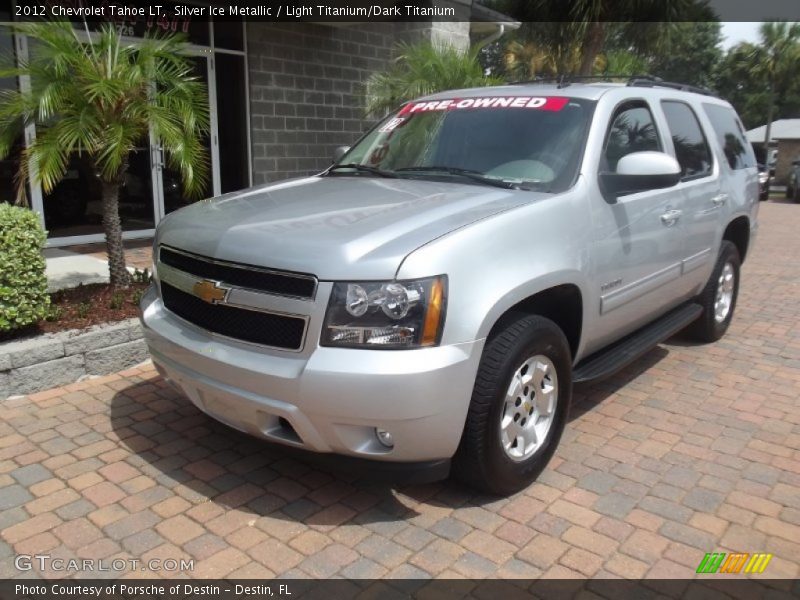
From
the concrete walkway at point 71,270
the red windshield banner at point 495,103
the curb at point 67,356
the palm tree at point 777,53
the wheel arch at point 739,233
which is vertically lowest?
the curb at point 67,356

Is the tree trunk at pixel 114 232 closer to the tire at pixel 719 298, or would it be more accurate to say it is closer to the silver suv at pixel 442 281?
the silver suv at pixel 442 281

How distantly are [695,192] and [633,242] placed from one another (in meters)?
1.17

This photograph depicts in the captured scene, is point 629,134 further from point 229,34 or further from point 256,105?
point 229,34

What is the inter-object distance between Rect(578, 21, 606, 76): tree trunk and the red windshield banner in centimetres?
1186

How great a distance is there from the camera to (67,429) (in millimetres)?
3873

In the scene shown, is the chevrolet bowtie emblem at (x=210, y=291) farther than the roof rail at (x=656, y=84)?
No

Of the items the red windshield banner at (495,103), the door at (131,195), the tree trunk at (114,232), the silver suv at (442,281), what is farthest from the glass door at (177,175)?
the silver suv at (442,281)

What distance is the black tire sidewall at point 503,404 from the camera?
9.57 feet

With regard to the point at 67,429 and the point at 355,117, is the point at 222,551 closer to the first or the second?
the point at 67,429

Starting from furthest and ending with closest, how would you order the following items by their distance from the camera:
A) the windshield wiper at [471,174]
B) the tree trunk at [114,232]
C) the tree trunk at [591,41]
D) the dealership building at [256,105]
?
the tree trunk at [591,41] → the dealership building at [256,105] → the tree trunk at [114,232] → the windshield wiper at [471,174]

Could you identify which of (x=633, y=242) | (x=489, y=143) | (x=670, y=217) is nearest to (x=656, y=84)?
(x=670, y=217)

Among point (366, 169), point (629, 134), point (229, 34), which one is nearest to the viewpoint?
point (629, 134)

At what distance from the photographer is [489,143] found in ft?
12.6

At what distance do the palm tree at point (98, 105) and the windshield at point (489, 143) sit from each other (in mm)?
1423
